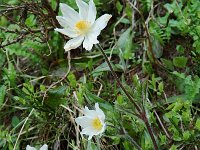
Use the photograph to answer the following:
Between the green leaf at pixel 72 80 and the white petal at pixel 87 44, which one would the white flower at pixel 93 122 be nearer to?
the white petal at pixel 87 44

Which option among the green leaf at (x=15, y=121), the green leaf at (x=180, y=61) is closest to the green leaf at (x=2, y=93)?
the green leaf at (x=15, y=121)

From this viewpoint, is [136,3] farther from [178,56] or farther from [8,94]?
[8,94]

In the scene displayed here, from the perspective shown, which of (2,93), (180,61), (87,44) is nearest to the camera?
(87,44)

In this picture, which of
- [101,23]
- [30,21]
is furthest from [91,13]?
[30,21]

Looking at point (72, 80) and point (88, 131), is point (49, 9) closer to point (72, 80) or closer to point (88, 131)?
point (72, 80)

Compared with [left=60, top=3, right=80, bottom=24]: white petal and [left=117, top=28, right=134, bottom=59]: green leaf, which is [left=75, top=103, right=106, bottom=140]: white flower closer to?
[left=60, top=3, right=80, bottom=24]: white petal

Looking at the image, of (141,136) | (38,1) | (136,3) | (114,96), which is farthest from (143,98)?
(38,1)
